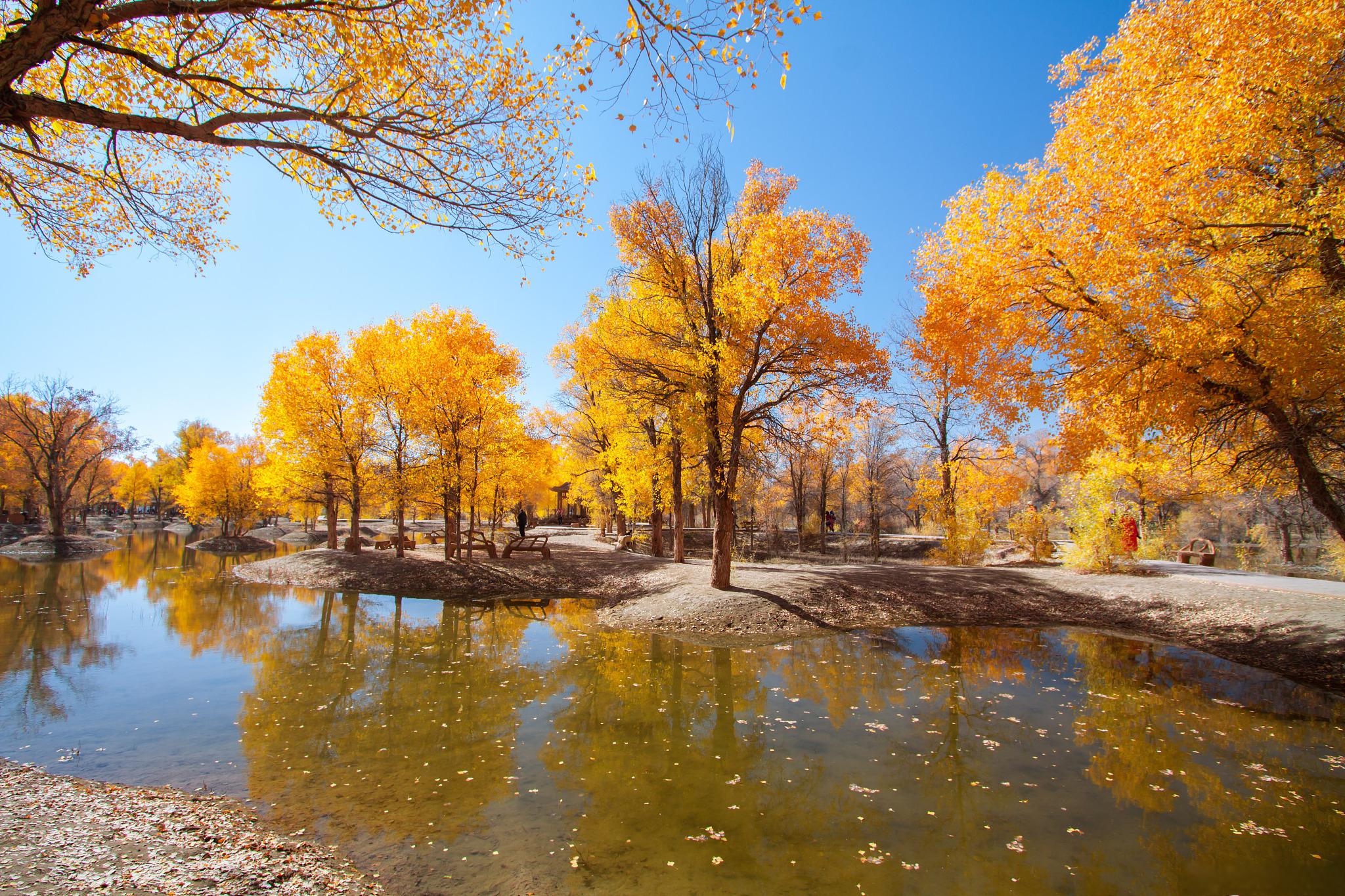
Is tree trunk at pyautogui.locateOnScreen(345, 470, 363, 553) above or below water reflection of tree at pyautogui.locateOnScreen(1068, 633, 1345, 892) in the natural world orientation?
above

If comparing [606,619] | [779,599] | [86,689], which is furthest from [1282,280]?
[86,689]

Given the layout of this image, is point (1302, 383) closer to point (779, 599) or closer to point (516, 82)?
point (779, 599)

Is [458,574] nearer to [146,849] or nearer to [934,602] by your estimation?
[934,602]

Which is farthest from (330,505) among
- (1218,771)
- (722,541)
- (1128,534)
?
(1128,534)

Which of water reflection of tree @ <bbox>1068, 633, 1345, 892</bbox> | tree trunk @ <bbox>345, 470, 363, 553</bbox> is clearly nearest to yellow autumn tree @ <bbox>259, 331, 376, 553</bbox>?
tree trunk @ <bbox>345, 470, 363, 553</bbox>

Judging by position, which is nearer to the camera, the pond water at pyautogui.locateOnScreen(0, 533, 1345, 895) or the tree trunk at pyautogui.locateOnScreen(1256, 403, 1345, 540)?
the pond water at pyautogui.locateOnScreen(0, 533, 1345, 895)

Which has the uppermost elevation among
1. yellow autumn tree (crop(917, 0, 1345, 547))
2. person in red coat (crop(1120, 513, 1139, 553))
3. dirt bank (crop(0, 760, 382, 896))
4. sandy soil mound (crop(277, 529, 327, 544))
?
yellow autumn tree (crop(917, 0, 1345, 547))

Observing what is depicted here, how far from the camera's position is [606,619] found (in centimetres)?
1264

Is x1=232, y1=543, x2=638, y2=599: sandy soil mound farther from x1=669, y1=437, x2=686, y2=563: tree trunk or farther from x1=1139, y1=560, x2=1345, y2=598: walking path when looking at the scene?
x1=1139, y1=560, x2=1345, y2=598: walking path

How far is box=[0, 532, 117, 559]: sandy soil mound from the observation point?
92.7ft

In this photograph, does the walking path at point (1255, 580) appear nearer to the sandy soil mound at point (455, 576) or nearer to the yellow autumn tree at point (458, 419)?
the sandy soil mound at point (455, 576)

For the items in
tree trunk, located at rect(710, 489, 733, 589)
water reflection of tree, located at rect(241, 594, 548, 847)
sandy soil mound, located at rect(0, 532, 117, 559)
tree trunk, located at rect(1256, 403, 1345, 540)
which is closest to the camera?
water reflection of tree, located at rect(241, 594, 548, 847)

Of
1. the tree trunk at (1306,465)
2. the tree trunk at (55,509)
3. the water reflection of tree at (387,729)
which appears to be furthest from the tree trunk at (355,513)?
the tree trunk at (1306,465)

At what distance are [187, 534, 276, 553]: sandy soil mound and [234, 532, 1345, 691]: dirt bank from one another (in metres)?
21.2
